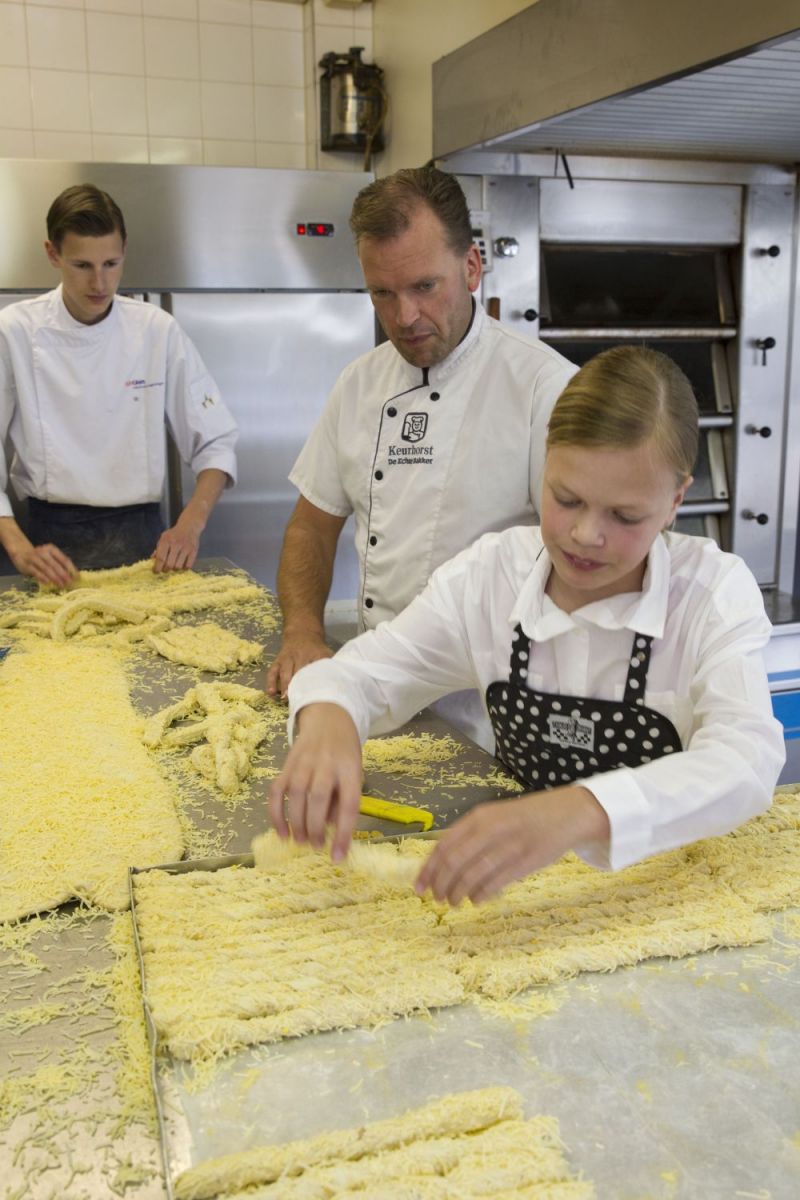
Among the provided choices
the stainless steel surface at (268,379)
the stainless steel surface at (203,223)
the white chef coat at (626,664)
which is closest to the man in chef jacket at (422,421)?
the white chef coat at (626,664)

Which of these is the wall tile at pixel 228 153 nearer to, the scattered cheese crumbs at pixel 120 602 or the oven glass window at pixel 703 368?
the oven glass window at pixel 703 368

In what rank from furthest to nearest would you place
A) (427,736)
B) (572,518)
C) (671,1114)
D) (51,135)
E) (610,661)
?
(51,135), (427,736), (610,661), (572,518), (671,1114)

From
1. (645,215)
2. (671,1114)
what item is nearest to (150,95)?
(645,215)

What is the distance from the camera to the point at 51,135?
153 inches

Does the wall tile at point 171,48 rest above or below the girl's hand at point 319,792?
above

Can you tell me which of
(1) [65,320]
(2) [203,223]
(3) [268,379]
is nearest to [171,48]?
(2) [203,223]

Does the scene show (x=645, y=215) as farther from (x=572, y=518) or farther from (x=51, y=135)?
(x=572, y=518)

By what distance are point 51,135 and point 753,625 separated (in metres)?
3.55

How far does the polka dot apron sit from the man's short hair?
766 mm

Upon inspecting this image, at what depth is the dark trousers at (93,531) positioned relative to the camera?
2.92m

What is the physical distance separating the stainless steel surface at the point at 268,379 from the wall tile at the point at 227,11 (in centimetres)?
123

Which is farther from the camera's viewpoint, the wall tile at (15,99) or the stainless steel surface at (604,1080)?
the wall tile at (15,99)

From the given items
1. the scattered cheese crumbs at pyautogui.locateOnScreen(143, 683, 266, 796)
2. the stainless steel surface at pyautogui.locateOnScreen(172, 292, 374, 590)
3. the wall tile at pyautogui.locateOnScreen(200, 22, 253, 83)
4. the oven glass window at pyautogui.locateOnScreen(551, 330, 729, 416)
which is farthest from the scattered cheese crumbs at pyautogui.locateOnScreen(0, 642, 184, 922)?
the wall tile at pyautogui.locateOnScreen(200, 22, 253, 83)

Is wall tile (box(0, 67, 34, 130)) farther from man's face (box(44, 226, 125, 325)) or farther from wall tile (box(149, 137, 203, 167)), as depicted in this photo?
man's face (box(44, 226, 125, 325))
